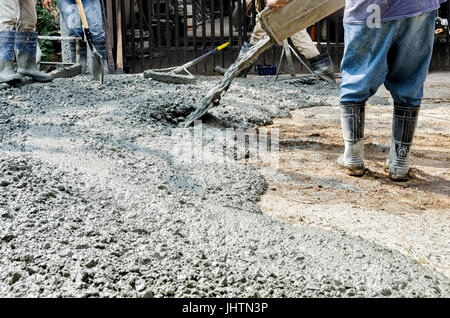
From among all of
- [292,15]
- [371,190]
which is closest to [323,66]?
[292,15]

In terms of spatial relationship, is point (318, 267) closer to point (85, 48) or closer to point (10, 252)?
point (10, 252)

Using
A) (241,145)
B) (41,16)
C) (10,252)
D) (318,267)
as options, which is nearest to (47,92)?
(241,145)

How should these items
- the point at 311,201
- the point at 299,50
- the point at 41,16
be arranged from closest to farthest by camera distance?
the point at 311,201
the point at 299,50
the point at 41,16

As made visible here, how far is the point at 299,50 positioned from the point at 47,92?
10.6 ft

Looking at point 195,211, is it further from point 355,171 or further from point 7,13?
point 7,13

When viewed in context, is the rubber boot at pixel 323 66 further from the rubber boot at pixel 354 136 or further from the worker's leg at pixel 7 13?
the rubber boot at pixel 354 136

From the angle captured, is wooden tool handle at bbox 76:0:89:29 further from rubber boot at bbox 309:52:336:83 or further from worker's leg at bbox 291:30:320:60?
rubber boot at bbox 309:52:336:83

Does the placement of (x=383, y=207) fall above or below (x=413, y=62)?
below

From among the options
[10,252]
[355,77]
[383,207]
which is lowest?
[383,207]

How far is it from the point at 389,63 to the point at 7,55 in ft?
14.2

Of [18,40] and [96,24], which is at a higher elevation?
[96,24]

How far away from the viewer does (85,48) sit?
770cm

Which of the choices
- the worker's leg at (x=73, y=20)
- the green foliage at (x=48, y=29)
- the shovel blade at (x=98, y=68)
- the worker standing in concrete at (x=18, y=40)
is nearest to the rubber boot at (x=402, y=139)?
the shovel blade at (x=98, y=68)

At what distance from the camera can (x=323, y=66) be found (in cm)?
747
